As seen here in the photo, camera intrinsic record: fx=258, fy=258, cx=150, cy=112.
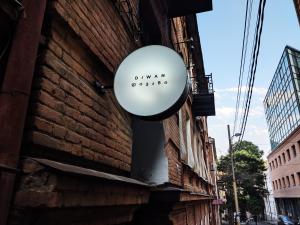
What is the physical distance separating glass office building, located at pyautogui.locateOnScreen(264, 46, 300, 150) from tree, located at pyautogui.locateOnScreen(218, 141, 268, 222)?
420 cm

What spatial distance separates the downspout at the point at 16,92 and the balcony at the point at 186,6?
5.72 m

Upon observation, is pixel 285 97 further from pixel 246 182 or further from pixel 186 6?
pixel 186 6

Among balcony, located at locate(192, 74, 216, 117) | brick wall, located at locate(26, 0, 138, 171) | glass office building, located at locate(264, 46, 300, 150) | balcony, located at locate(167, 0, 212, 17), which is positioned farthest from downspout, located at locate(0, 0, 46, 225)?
glass office building, located at locate(264, 46, 300, 150)

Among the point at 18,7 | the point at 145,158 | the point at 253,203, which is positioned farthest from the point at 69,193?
the point at 253,203

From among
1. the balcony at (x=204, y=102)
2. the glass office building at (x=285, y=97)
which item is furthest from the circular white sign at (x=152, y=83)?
the glass office building at (x=285, y=97)

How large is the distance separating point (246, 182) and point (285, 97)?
13254 mm

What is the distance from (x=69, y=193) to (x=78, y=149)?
2.12 ft

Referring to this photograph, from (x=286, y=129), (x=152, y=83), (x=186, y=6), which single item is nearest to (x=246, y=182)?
(x=286, y=129)

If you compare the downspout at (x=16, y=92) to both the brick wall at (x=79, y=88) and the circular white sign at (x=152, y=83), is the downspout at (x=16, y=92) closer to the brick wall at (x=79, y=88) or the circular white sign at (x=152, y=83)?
the brick wall at (x=79, y=88)

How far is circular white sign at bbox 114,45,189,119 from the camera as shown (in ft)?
8.52

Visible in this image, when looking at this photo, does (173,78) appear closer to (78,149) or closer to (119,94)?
(119,94)

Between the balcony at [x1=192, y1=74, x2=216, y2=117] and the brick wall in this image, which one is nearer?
the brick wall

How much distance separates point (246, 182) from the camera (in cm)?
3581

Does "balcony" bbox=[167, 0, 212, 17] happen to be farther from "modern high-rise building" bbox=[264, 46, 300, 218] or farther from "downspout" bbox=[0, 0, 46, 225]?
"modern high-rise building" bbox=[264, 46, 300, 218]
